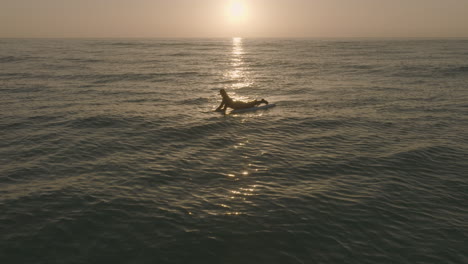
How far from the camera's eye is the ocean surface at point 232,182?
29.4 ft

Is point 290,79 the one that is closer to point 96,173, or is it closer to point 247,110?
point 247,110

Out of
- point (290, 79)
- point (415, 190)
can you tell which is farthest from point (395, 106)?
point (290, 79)

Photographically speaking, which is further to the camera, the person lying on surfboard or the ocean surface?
the person lying on surfboard

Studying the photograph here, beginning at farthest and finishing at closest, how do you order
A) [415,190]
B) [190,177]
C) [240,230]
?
[190,177] < [415,190] < [240,230]

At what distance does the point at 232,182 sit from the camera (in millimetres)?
13031

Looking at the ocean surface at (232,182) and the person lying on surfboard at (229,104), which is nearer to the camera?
the ocean surface at (232,182)

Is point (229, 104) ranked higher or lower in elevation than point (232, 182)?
higher

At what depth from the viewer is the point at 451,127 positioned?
20812mm

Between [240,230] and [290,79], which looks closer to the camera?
[240,230]

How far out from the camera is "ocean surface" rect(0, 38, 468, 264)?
8.96m

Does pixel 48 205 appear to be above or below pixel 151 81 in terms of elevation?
below

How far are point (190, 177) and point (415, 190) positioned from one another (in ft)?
29.2

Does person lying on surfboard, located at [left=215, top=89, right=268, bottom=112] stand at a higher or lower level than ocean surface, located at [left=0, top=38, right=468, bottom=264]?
higher

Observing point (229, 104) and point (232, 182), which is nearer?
point (232, 182)
